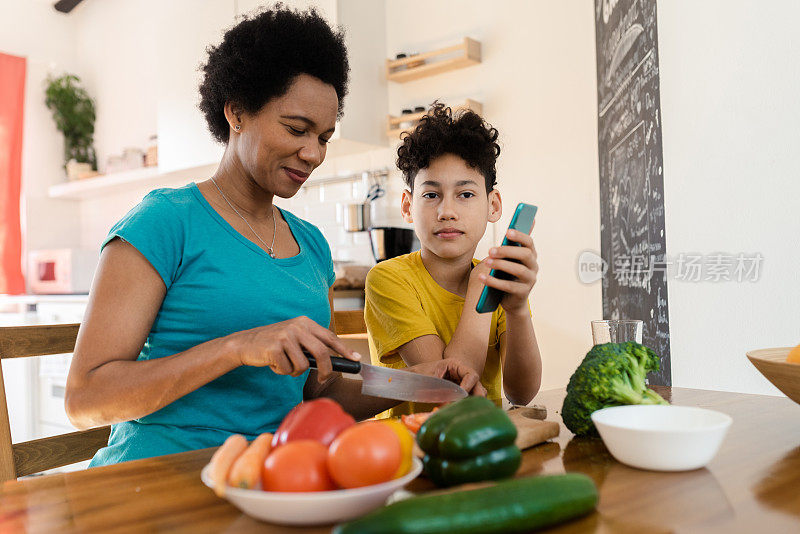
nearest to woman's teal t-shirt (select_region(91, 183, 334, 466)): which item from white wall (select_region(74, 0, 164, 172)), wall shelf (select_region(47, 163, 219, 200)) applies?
wall shelf (select_region(47, 163, 219, 200))

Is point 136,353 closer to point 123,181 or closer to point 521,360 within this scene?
point 521,360

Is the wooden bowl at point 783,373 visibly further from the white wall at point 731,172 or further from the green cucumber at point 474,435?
the white wall at point 731,172

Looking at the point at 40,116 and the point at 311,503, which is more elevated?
the point at 40,116

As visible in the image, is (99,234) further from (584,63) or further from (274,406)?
(274,406)

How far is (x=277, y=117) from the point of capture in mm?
1161

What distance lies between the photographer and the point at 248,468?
53 centimetres

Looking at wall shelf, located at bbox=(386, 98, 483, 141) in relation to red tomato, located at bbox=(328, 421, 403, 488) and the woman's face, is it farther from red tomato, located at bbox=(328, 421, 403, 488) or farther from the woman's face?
red tomato, located at bbox=(328, 421, 403, 488)

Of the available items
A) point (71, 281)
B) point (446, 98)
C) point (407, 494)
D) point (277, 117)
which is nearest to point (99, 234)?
point (71, 281)

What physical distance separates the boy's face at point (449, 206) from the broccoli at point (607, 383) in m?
0.64

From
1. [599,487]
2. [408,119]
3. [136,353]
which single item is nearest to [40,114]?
[408,119]

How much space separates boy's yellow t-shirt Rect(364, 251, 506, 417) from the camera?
139 cm

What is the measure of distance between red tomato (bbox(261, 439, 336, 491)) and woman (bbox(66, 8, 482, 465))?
0.29 metres

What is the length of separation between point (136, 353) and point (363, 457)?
578 millimetres

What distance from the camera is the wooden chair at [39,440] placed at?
3.06 ft
